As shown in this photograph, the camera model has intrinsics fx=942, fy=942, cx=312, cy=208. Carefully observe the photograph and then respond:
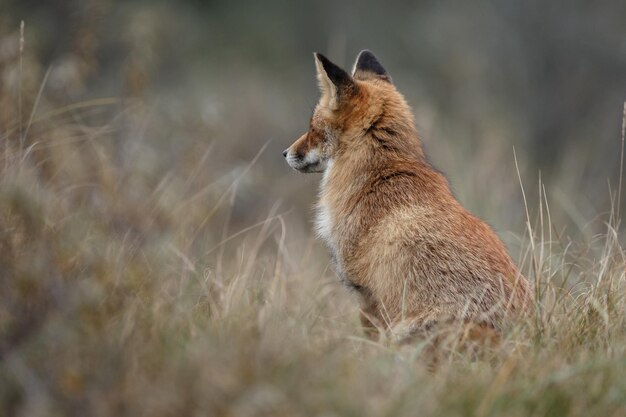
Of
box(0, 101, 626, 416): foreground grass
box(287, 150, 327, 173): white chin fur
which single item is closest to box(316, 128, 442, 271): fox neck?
box(287, 150, 327, 173): white chin fur

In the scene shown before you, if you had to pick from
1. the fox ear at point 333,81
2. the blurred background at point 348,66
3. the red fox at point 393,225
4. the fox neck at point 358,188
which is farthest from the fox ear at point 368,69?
the blurred background at point 348,66

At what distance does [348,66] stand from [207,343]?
752 inches

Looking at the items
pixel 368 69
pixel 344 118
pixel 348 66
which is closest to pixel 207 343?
pixel 344 118

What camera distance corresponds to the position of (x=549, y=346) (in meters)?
4.86

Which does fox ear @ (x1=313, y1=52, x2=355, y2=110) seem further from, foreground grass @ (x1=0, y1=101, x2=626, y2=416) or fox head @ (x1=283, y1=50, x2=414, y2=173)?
foreground grass @ (x1=0, y1=101, x2=626, y2=416)

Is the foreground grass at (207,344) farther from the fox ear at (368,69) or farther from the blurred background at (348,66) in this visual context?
the blurred background at (348,66)

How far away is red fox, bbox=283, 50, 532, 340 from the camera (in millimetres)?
5570

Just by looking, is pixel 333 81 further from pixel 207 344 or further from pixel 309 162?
pixel 207 344

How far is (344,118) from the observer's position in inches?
262

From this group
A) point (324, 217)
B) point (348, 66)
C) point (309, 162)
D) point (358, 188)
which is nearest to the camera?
point (358, 188)

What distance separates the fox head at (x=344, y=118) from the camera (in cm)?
657

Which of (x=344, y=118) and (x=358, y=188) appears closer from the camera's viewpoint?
(x=358, y=188)

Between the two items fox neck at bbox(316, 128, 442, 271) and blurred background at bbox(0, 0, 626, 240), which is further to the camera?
blurred background at bbox(0, 0, 626, 240)

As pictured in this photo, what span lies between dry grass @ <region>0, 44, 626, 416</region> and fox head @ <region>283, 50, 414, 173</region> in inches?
43.1
